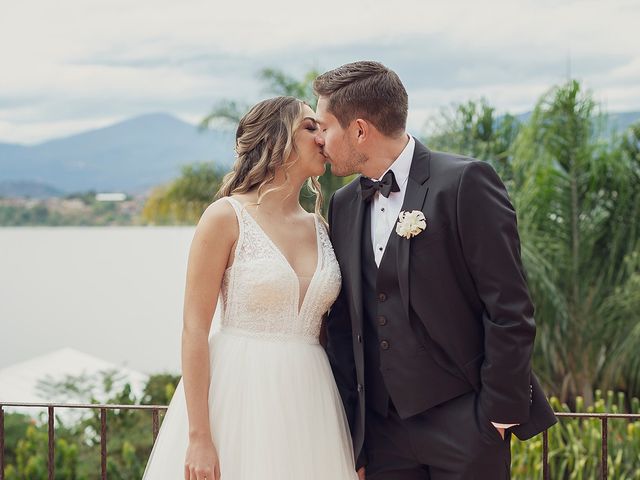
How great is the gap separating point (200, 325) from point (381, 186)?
0.60 m

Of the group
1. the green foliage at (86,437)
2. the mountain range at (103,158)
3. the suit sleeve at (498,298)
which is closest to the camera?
the suit sleeve at (498,298)

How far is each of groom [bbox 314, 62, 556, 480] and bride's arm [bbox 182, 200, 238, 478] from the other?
36cm

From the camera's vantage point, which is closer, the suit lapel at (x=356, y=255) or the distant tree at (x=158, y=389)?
the suit lapel at (x=356, y=255)

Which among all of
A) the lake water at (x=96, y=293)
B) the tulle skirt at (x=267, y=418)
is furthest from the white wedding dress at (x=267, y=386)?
the lake water at (x=96, y=293)

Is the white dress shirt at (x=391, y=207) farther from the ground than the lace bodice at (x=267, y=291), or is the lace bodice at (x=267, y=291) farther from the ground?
the white dress shirt at (x=391, y=207)

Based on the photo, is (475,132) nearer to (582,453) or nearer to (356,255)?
(582,453)

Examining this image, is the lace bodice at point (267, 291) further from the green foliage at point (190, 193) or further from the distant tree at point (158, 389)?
the green foliage at point (190, 193)

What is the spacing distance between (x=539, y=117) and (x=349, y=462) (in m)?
6.32

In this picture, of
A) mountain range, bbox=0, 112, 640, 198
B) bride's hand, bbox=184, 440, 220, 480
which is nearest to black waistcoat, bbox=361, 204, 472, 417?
bride's hand, bbox=184, 440, 220, 480

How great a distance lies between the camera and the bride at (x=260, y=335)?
Answer: 7.59 ft

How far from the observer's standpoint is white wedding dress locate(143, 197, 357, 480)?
2332 mm

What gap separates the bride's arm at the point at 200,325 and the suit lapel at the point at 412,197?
478mm

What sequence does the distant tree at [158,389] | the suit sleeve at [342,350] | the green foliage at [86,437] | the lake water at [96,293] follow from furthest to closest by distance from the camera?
the lake water at [96,293], the distant tree at [158,389], the green foliage at [86,437], the suit sleeve at [342,350]

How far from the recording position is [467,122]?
9242mm
